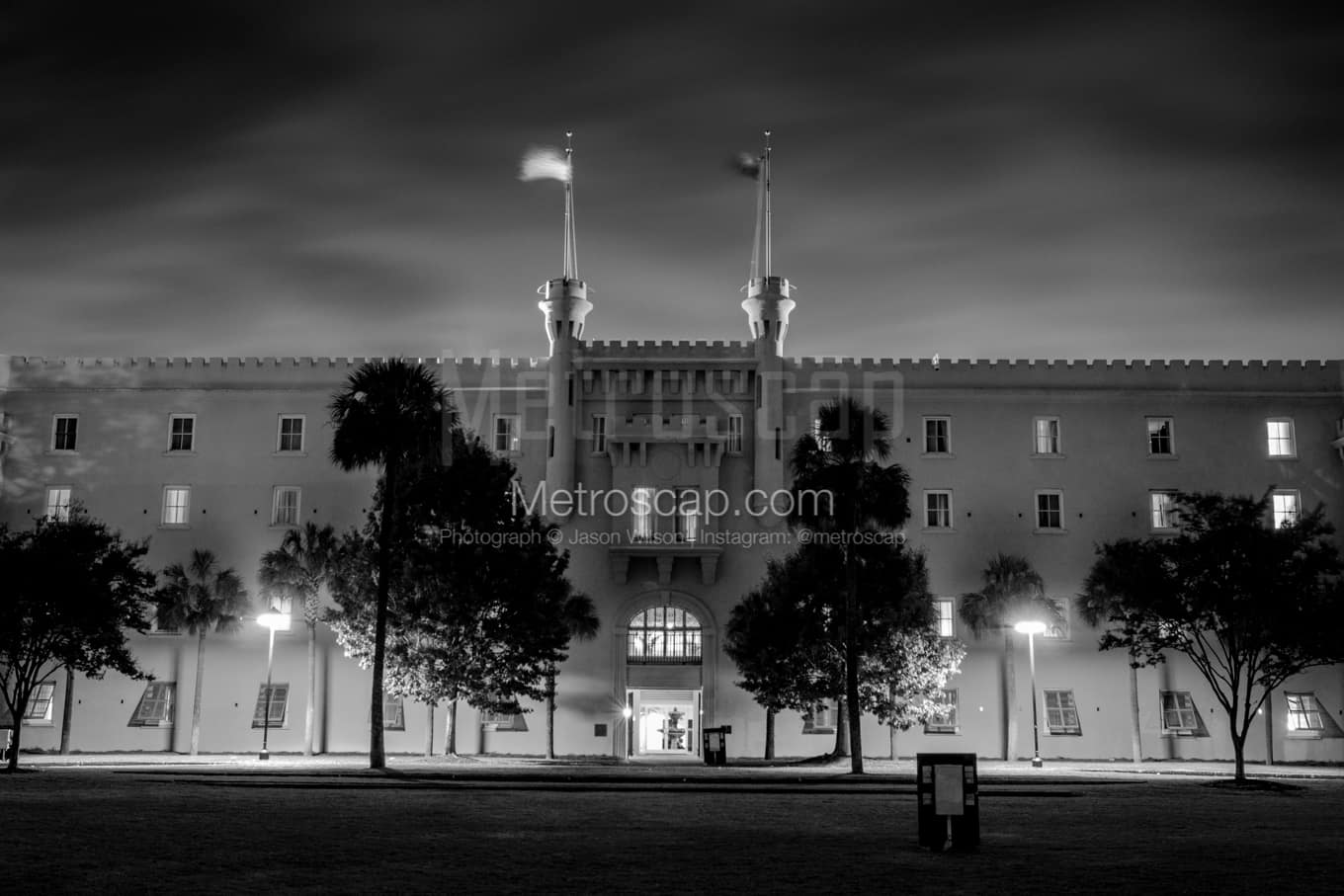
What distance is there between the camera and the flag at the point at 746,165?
52.3 meters

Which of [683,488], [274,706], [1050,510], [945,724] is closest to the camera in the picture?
[945,724]

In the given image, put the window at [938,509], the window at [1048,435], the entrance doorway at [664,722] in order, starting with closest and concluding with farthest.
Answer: the entrance doorway at [664,722] < the window at [938,509] < the window at [1048,435]

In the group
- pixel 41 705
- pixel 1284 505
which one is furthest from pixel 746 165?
pixel 41 705

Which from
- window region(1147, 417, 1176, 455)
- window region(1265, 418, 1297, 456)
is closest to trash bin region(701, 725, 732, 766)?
window region(1147, 417, 1176, 455)

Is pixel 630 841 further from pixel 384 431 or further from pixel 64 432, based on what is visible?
pixel 64 432

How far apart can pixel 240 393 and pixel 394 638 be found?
58.4ft

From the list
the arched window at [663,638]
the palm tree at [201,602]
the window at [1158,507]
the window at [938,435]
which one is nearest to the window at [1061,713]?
the window at [1158,507]

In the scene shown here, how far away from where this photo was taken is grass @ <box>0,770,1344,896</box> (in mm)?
13336

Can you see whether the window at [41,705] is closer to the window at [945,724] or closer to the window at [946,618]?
the window at [945,724]

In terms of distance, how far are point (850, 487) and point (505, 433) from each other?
18665 millimetres

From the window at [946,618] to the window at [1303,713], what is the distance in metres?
12.6

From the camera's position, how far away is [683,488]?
5131cm

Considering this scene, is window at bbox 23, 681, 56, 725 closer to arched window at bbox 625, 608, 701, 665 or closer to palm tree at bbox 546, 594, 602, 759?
palm tree at bbox 546, 594, 602, 759

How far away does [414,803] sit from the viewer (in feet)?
76.6
